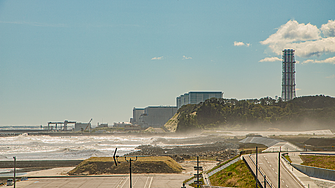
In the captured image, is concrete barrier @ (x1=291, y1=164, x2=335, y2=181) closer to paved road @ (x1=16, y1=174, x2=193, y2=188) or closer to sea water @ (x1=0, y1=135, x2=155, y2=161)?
paved road @ (x1=16, y1=174, x2=193, y2=188)

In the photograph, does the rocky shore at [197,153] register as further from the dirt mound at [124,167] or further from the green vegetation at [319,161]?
the green vegetation at [319,161]

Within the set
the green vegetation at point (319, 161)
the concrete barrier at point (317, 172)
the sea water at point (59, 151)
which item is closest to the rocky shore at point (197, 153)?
the sea water at point (59, 151)

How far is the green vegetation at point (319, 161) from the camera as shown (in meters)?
43.5

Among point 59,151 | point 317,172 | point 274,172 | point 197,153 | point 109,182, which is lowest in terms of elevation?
point 59,151

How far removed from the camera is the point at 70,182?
5312 centimetres

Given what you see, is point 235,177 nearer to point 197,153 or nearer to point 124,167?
point 124,167

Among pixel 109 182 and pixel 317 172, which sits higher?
pixel 317 172

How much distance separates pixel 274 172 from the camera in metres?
42.5

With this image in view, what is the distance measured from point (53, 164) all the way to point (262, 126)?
15351 cm

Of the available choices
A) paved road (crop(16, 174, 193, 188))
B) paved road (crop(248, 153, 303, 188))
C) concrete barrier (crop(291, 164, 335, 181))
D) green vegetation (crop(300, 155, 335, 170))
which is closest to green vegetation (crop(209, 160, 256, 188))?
paved road (crop(248, 153, 303, 188))

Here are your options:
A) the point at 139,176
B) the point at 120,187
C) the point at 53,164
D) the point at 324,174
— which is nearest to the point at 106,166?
the point at 139,176

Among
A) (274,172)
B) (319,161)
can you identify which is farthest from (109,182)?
(319,161)

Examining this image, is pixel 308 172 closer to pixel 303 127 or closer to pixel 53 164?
pixel 53 164

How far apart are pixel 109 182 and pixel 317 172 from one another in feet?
114
